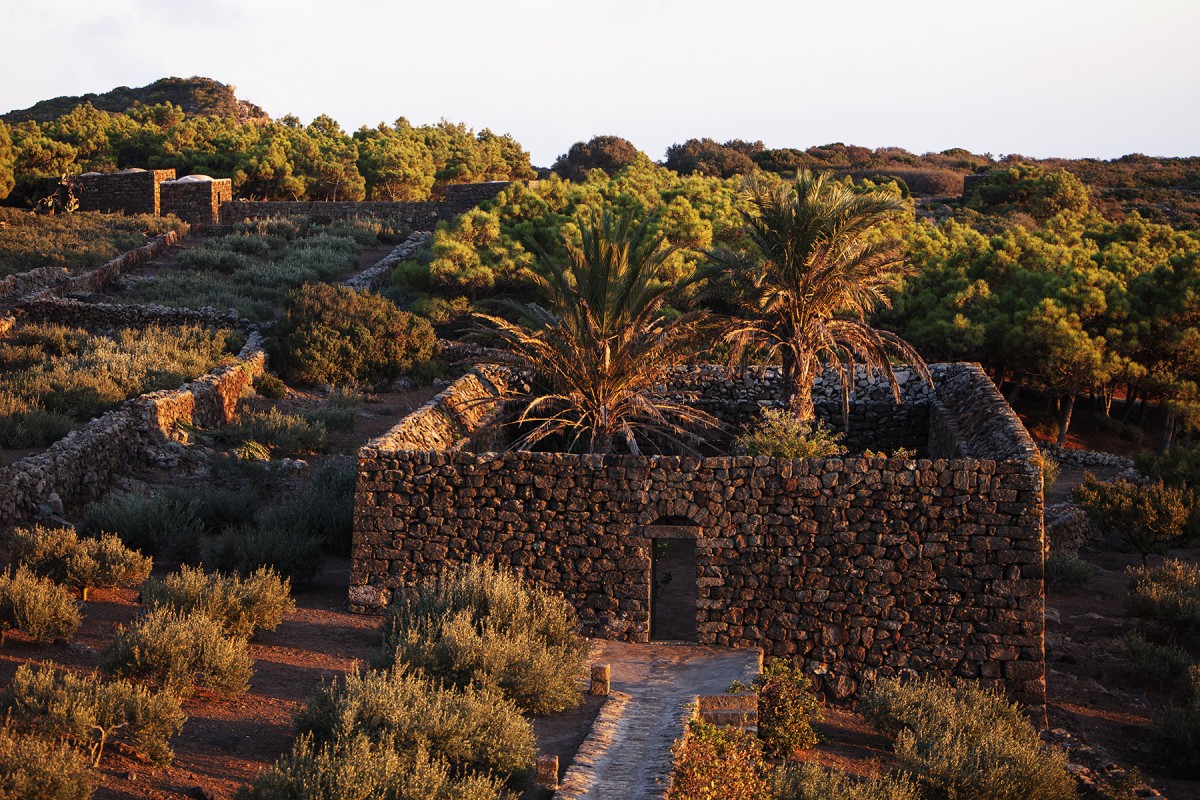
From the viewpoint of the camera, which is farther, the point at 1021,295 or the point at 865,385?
the point at 1021,295

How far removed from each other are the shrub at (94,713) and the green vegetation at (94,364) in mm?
8781

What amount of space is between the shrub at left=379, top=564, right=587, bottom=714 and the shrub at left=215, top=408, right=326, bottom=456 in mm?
7591

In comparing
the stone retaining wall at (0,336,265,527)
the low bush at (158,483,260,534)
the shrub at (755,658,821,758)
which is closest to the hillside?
the stone retaining wall at (0,336,265,527)

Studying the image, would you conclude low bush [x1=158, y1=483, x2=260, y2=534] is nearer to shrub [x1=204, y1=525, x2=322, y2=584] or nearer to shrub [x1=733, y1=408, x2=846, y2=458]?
shrub [x1=204, y1=525, x2=322, y2=584]

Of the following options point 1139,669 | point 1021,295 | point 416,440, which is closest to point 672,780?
point 416,440

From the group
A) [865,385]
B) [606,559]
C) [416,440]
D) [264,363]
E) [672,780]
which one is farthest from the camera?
[264,363]

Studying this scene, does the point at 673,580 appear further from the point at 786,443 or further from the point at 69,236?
the point at 69,236

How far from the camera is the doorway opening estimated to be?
1144 cm

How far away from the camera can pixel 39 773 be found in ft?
20.5

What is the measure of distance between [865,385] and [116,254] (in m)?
22.8

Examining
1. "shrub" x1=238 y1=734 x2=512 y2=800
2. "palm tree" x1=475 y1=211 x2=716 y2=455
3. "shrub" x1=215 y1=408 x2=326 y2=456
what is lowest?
"shrub" x1=238 y1=734 x2=512 y2=800

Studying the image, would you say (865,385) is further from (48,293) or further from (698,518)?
(48,293)

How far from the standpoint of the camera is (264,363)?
2188 cm

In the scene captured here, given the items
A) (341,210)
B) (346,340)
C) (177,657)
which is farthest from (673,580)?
(341,210)
